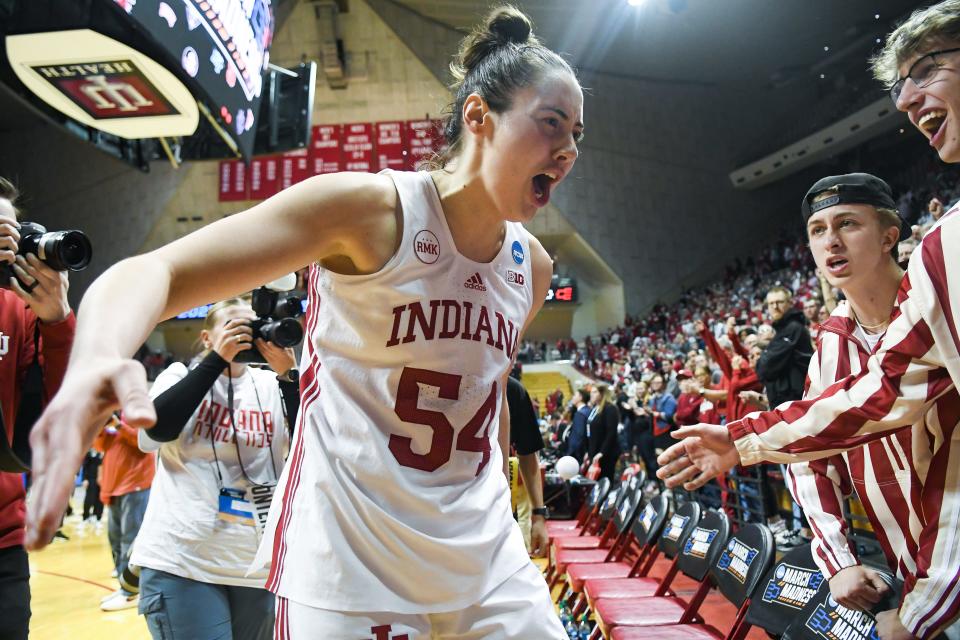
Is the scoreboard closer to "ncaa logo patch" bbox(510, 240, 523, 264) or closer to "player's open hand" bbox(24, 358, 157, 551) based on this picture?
"ncaa logo patch" bbox(510, 240, 523, 264)

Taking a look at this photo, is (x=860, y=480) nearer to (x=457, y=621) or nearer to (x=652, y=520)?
(x=457, y=621)

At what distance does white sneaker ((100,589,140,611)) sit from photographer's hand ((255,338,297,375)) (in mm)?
4294

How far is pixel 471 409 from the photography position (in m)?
1.61

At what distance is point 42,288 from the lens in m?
1.94

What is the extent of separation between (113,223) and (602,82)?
1707 cm

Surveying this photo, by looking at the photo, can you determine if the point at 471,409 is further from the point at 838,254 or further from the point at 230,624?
the point at 230,624

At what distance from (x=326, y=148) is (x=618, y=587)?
1936cm

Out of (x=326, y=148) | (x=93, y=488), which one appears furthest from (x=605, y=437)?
(x=326, y=148)

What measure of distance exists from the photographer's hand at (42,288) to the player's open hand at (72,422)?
1.27 m

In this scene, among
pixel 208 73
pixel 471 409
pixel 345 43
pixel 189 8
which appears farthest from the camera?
pixel 345 43

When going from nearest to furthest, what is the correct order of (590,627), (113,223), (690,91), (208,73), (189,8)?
(590,627), (189,8), (208,73), (113,223), (690,91)

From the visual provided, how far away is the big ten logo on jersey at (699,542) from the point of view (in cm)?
332

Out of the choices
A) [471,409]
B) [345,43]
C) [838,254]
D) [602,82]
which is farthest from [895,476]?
[602,82]

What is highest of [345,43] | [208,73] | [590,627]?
[345,43]
